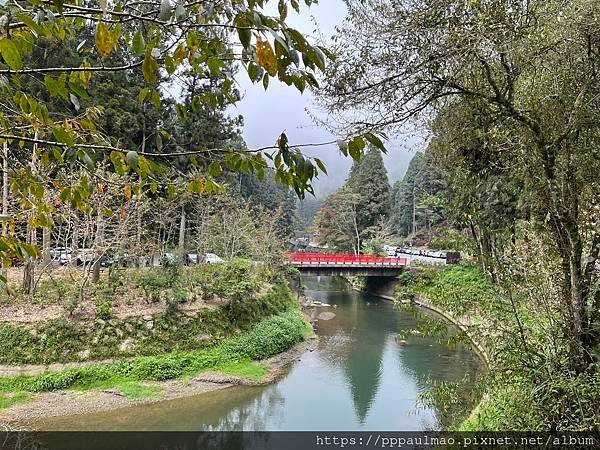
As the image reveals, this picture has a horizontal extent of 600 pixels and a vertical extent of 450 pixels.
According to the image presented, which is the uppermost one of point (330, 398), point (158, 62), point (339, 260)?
point (158, 62)

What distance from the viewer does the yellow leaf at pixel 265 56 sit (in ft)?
3.70

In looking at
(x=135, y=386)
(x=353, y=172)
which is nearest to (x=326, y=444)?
(x=135, y=386)

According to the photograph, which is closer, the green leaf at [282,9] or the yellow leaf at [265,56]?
the yellow leaf at [265,56]

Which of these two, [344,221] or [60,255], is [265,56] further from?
[344,221]

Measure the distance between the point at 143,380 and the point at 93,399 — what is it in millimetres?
1124

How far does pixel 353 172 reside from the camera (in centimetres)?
3716

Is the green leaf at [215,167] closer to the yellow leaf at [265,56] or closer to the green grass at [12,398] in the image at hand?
the yellow leaf at [265,56]

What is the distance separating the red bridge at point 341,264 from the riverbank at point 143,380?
1056 cm

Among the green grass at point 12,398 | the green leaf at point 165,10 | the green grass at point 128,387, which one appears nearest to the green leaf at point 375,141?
the green leaf at point 165,10

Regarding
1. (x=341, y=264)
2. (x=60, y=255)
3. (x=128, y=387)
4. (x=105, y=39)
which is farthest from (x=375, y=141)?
(x=341, y=264)

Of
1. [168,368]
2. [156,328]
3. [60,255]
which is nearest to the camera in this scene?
[168,368]

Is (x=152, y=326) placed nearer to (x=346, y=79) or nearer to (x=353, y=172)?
(x=346, y=79)

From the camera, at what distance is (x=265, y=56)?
3.72ft

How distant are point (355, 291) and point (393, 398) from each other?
18.5 meters
